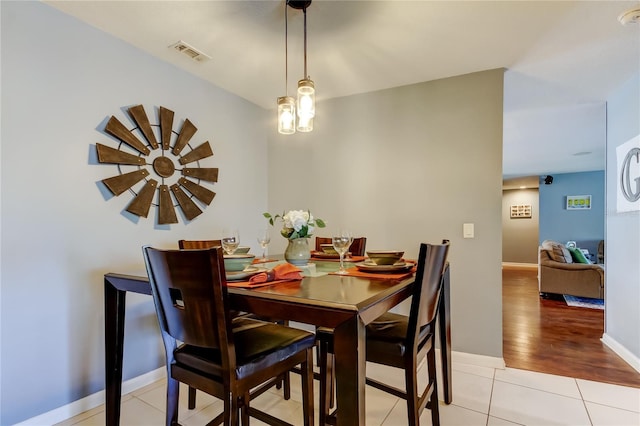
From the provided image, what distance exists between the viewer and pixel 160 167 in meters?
2.34

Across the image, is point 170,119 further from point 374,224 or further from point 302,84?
point 374,224

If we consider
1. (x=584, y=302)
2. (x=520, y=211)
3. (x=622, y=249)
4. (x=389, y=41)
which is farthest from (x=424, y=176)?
(x=520, y=211)

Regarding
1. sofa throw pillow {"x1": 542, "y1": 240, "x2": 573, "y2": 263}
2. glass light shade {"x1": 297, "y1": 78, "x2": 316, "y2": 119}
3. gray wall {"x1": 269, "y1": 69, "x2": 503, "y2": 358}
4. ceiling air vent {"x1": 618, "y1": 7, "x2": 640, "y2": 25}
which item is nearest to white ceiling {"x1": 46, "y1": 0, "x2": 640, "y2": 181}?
ceiling air vent {"x1": 618, "y1": 7, "x2": 640, "y2": 25}

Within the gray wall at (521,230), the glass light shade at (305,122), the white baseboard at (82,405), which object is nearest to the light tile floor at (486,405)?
the white baseboard at (82,405)

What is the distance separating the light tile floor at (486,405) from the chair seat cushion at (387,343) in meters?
0.63

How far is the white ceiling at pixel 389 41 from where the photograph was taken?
180cm

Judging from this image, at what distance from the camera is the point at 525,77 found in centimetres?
265

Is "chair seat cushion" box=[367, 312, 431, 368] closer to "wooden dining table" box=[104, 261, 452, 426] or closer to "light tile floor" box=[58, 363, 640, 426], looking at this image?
"wooden dining table" box=[104, 261, 452, 426]

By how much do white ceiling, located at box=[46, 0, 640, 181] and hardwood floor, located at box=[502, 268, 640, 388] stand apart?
2278 mm

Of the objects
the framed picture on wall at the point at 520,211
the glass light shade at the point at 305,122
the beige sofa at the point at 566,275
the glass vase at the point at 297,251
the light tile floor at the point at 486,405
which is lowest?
the light tile floor at the point at 486,405

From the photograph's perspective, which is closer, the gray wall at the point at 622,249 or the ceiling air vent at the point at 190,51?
the ceiling air vent at the point at 190,51

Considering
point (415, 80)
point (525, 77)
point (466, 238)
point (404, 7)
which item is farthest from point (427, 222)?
point (404, 7)

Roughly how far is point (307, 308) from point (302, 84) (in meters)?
1.26

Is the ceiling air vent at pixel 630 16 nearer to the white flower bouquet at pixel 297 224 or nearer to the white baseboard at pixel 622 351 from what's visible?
the white flower bouquet at pixel 297 224
